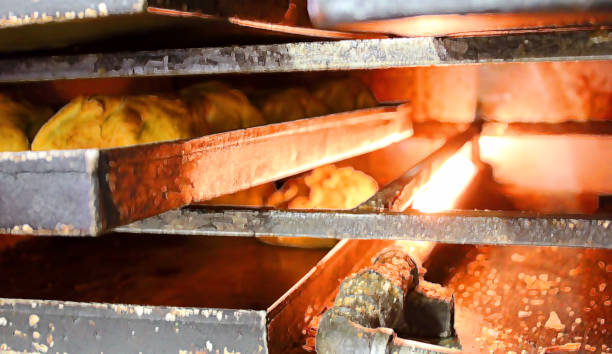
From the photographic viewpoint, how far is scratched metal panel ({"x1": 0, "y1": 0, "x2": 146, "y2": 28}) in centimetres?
97

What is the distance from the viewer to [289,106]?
2.10m

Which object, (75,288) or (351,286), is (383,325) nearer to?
(351,286)

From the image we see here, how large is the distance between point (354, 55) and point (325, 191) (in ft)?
3.87

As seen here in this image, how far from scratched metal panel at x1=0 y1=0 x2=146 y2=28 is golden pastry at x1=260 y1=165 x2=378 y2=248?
1.41m

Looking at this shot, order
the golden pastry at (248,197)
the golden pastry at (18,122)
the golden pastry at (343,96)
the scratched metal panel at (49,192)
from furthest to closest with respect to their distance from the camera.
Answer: the golden pastry at (343,96) → the golden pastry at (248,197) → the golden pastry at (18,122) → the scratched metal panel at (49,192)

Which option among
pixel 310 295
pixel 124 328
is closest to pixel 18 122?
pixel 124 328

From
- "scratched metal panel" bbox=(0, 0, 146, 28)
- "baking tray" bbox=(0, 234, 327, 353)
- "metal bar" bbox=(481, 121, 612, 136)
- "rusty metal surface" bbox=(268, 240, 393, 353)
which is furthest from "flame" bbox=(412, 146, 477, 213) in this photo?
"scratched metal panel" bbox=(0, 0, 146, 28)

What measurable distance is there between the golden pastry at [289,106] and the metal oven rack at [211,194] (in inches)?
18.1

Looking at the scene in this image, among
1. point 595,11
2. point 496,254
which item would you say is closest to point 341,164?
point 496,254

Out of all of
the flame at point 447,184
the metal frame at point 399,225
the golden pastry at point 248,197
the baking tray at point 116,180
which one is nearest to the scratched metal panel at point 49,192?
the baking tray at point 116,180

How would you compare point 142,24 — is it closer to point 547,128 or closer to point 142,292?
point 142,292

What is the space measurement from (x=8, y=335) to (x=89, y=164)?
0.77m

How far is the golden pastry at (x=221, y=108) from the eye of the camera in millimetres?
1664

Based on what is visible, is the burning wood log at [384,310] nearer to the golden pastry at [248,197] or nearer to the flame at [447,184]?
the flame at [447,184]
